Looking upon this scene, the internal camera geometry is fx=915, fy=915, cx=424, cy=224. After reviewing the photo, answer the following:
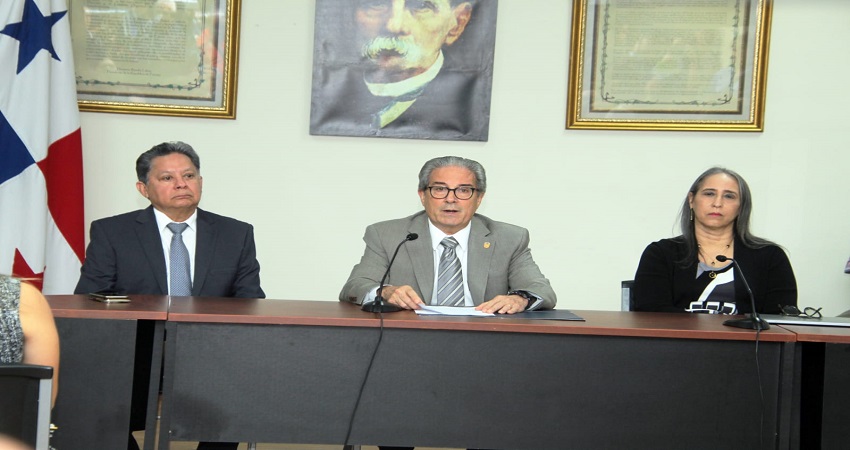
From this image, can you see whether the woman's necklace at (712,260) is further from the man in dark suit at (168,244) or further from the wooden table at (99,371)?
the wooden table at (99,371)

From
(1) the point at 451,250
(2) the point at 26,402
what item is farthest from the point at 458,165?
(2) the point at 26,402

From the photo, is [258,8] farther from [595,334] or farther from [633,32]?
[595,334]

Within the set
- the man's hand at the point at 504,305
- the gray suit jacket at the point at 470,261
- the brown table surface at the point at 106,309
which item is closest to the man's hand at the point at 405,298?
the man's hand at the point at 504,305

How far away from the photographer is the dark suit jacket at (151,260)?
10.5ft

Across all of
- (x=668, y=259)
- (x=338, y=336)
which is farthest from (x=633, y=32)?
(x=338, y=336)

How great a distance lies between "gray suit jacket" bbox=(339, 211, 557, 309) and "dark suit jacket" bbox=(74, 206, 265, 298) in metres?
0.44

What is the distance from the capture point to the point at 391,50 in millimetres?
4238

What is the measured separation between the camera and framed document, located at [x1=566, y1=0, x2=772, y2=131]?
13.8 ft

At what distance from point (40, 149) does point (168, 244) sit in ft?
3.36

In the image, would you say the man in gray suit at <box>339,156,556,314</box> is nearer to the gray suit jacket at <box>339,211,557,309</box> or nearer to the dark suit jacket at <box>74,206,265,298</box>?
the gray suit jacket at <box>339,211,557,309</box>

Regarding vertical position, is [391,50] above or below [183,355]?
above

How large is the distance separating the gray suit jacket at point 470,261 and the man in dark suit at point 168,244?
0.45 meters

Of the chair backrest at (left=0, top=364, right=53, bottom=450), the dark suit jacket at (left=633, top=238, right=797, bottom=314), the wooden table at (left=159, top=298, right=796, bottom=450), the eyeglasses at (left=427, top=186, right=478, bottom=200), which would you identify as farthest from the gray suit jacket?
the chair backrest at (left=0, top=364, right=53, bottom=450)

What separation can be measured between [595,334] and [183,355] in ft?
3.70
